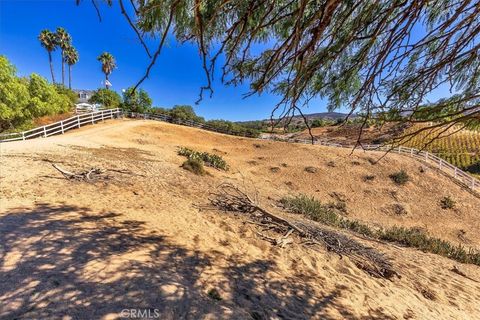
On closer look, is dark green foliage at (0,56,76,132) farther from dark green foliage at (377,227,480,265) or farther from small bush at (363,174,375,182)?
small bush at (363,174,375,182)

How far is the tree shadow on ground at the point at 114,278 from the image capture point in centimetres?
299

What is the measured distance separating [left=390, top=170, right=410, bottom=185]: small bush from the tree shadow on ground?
17307 mm

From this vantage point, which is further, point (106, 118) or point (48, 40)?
point (48, 40)

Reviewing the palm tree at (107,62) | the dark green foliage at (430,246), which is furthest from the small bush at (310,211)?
the palm tree at (107,62)

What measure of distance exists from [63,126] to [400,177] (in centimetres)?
2499

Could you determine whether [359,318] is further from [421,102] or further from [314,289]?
[421,102]

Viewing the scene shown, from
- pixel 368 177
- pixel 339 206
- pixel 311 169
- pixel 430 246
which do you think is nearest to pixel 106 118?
pixel 311 169

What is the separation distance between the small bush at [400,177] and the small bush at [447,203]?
8.13ft

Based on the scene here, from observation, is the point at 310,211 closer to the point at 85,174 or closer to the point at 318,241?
the point at 318,241

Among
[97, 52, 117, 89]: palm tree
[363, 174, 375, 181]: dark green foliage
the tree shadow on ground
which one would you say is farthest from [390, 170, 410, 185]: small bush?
[97, 52, 117, 89]: palm tree

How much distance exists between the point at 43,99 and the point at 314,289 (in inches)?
1247

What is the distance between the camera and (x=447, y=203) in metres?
16.5

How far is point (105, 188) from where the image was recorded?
25.0 feet

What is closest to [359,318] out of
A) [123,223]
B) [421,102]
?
[421,102]
